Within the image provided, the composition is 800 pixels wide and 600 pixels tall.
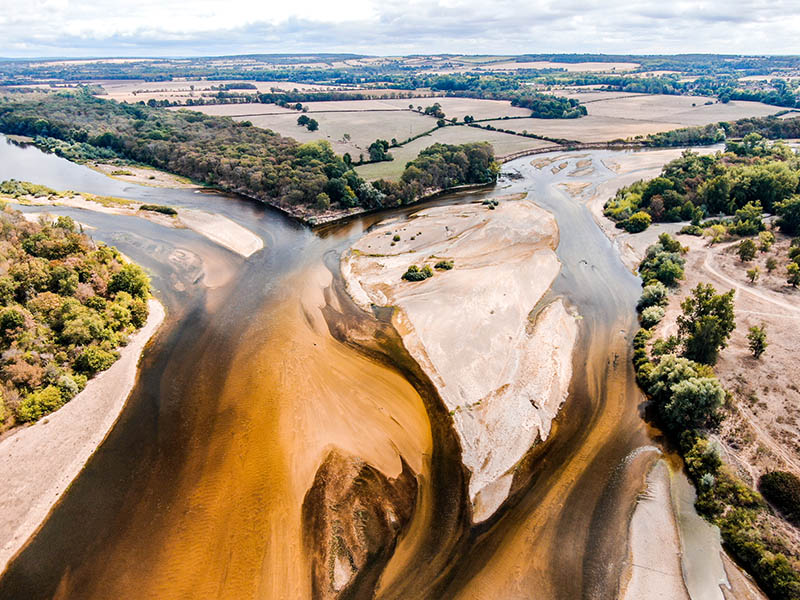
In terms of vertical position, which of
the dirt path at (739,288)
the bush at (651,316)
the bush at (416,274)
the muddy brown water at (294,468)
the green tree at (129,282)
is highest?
the green tree at (129,282)

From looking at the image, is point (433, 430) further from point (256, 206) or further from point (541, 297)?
point (256, 206)

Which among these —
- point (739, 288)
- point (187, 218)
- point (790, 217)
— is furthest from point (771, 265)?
point (187, 218)

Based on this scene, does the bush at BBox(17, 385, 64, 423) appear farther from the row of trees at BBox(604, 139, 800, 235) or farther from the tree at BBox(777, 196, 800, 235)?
the tree at BBox(777, 196, 800, 235)

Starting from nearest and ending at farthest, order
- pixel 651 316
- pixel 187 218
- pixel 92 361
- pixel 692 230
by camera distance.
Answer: pixel 92 361 → pixel 651 316 → pixel 692 230 → pixel 187 218

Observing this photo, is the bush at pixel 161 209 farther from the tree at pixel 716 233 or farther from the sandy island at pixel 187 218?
the tree at pixel 716 233

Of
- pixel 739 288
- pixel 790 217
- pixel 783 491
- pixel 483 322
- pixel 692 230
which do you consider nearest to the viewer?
pixel 783 491

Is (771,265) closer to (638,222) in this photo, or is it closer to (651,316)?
(638,222)

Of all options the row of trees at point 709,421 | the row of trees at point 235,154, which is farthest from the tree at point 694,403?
the row of trees at point 235,154
